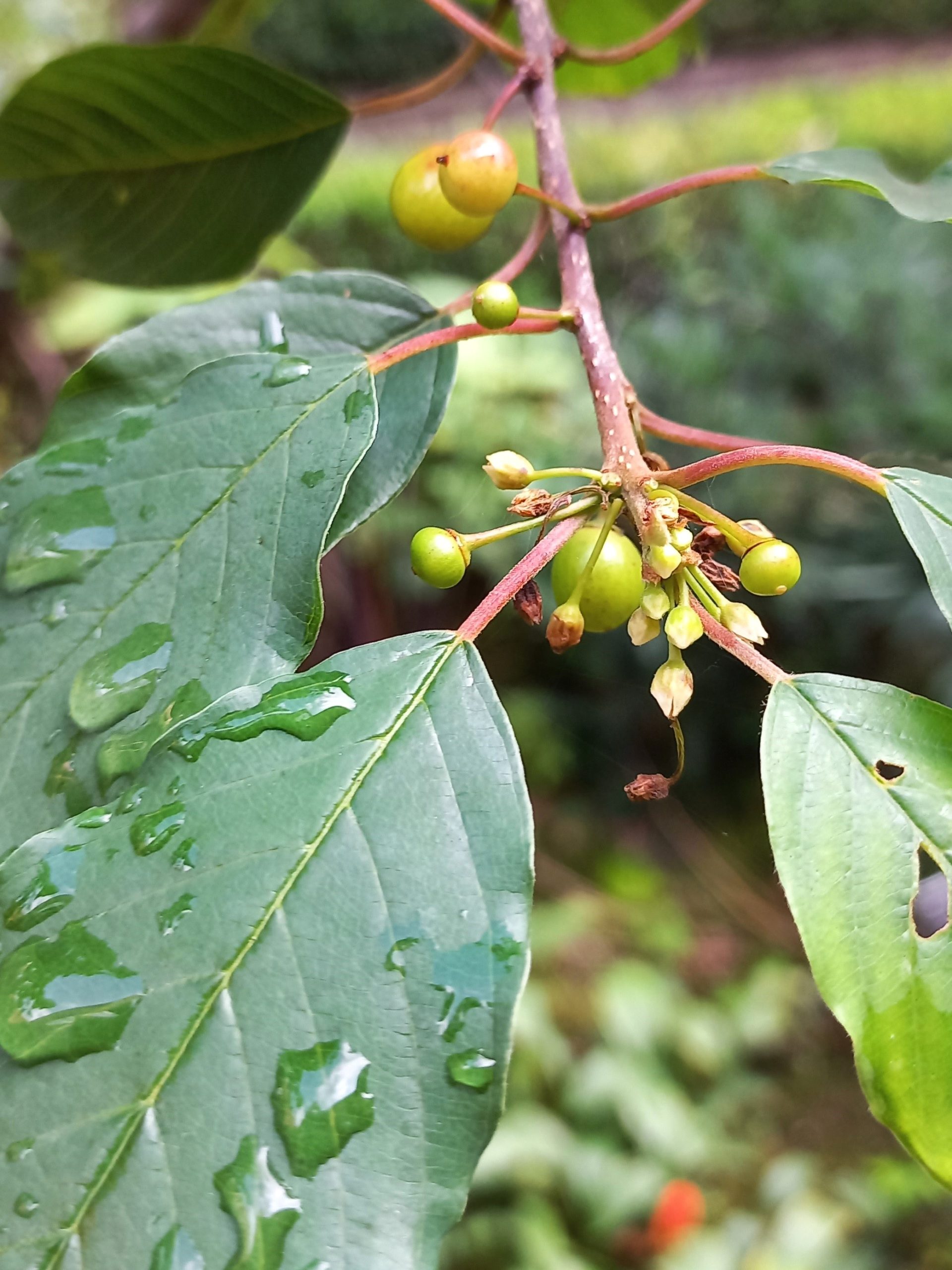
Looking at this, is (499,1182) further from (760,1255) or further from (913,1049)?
(913,1049)

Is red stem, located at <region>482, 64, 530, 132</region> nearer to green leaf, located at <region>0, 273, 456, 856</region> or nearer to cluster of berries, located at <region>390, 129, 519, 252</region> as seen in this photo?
cluster of berries, located at <region>390, 129, 519, 252</region>

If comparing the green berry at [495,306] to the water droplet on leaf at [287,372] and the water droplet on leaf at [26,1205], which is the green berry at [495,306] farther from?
the water droplet on leaf at [26,1205]

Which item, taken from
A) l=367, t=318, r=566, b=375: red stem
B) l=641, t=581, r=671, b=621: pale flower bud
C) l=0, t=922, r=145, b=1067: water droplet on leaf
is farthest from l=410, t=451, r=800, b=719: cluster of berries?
l=0, t=922, r=145, b=1067: water droplet on leaf

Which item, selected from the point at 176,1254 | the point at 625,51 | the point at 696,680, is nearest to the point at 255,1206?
the point at 176,1254

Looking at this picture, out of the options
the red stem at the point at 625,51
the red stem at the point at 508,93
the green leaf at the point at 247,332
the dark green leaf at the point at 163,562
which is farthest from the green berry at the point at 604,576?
the red stem at the point at 625,51

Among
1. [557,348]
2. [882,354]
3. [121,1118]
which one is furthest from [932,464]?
[557,348]

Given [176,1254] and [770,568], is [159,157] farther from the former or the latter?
[176,1254]
